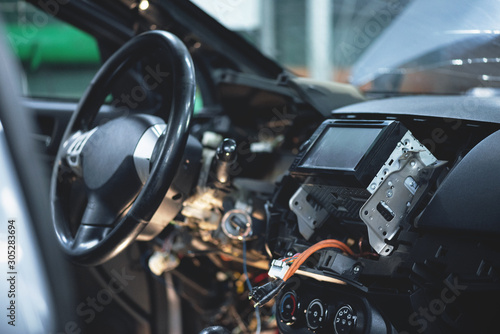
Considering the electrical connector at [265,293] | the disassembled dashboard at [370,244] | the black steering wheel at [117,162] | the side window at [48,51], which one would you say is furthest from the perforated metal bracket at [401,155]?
the side window at [48,51]

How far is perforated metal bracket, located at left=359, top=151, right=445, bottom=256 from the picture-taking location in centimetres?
136

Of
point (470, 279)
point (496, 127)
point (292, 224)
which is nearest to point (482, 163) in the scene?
point (496, 127)

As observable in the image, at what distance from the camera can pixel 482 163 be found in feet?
4.29

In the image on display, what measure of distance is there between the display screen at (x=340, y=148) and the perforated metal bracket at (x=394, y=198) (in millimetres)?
88

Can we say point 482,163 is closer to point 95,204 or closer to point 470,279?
point 470,279

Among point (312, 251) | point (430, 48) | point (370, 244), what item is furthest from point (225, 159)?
point (430, 48)

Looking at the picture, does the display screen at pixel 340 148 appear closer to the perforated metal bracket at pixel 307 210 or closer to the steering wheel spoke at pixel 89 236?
the perforated metal bracket at pixel 307 210

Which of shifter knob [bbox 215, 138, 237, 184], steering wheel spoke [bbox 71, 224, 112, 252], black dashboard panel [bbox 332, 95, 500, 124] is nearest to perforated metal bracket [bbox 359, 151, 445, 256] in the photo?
black dashboard panel [bbox 332, 95, 500, 124]

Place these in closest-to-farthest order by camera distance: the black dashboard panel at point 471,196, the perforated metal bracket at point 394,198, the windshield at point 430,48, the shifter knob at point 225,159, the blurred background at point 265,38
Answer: the black dashboard panel at point 471,196
the perforated metal bracket at point 394,198
the shifter knob at point 225,159
the windshield at point 430,48
the blurred background at point 265,38

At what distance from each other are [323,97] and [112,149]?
696 millimetres

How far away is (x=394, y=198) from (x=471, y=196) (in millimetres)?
175

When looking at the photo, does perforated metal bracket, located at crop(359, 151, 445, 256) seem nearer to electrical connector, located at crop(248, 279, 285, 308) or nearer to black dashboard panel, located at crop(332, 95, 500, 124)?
black dashboard panel, located at crop(332, 95, 500, 124)

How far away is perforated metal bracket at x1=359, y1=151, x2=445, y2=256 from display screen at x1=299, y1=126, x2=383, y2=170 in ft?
0.29

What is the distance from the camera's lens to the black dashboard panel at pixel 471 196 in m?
1.26
